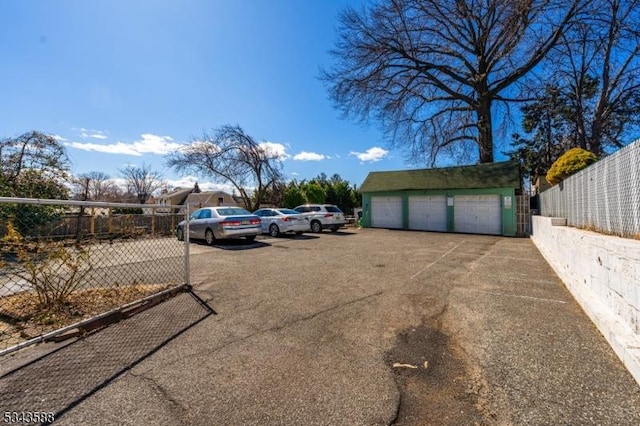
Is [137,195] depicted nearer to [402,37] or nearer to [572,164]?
[402,37]

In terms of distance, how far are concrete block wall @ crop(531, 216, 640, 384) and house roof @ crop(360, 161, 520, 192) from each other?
12514 mm

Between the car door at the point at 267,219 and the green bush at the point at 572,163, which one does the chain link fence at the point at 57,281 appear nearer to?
the car door at the point at 267,219

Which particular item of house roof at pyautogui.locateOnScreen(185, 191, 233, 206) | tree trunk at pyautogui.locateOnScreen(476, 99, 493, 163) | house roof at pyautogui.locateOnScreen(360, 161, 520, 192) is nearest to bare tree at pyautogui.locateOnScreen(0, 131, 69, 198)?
house roof at pyautogui.locateOnScreen(360, 161, 520, 192)

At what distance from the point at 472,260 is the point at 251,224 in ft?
25.6

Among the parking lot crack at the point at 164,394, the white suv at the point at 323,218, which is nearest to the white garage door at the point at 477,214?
the white suv at the point at 323,218

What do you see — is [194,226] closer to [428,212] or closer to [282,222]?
[282,222]

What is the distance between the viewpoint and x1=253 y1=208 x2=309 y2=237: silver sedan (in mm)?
14656

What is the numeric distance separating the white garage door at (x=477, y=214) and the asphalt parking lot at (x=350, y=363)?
12171mm

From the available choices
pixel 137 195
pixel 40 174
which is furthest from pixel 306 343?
pixel 137 195

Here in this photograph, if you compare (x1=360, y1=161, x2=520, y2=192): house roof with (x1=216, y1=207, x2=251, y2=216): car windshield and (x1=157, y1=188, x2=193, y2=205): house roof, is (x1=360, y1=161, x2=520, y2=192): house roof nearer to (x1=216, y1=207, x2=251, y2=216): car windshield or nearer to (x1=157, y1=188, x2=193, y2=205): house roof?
(x1=216, y1=207, x2=251, y2=216): car windshield

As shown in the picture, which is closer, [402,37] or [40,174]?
[40,174]

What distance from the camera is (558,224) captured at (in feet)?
25.3

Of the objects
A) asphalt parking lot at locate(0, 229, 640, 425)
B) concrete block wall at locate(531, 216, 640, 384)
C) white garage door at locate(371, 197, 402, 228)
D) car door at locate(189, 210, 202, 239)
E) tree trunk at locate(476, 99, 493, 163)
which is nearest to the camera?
asphalt parking lot at locate(0, 229, 640, 425)

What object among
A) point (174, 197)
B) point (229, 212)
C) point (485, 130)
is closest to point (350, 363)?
point (229, 212)
